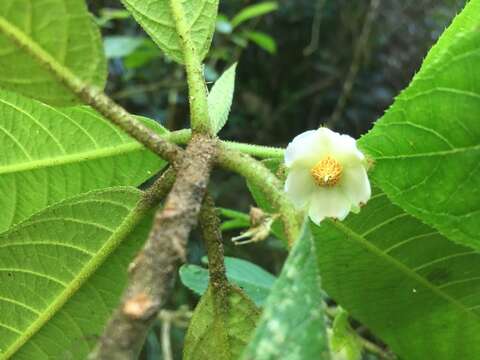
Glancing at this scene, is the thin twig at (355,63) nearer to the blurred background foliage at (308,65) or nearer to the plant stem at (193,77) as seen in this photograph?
the blurred background foliage at (308,65)

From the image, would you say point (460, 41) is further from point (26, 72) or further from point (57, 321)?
point (57, 321)

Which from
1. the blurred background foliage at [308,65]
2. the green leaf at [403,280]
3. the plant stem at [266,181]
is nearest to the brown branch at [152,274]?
the plant stem at [266,181]

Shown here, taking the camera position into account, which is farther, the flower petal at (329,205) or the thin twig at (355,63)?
the thin twig at (355,63)

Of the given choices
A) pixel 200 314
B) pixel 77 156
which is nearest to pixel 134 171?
pixel 77 156

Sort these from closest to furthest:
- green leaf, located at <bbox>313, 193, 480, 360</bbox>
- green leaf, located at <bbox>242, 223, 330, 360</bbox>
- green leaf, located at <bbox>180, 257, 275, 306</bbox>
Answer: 1. green leaf, located at <bbox>242, 223, 330, 360</bbox>
2. green leaf, located at <bbox>313, 193, 480, 360</bbox>
3. green leaf, located at <bbox>180, 257, 275, 306</bbox>

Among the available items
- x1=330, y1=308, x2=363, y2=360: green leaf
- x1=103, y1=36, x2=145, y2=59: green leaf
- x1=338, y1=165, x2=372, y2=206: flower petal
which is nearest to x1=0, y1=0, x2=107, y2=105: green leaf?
x1=338, y1=165, x2=372, y2=206: flower petal

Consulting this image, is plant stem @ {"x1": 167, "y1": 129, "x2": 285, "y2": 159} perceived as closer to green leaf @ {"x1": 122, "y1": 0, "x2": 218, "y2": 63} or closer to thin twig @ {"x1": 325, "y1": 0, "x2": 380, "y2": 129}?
green leaf @ {"x1": 122, "y1": 0, "x2": 218, "y2": 63}

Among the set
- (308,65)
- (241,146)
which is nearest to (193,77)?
(241,146)
